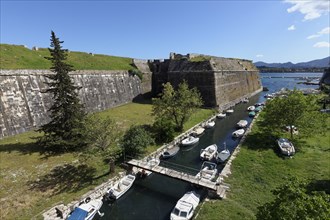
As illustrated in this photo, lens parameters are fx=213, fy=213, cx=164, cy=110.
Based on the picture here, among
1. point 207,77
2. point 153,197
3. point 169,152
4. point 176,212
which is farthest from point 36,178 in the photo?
point 207,77

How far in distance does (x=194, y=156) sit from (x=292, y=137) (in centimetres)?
1203

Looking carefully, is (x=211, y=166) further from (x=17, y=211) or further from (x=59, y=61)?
(x=59, y=61)

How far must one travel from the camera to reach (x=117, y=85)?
46.1 m

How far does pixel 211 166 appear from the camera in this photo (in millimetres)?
20000

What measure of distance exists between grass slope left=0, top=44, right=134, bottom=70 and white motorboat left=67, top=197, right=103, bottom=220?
25.3 meters

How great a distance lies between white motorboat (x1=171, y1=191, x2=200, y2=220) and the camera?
13.4 metres

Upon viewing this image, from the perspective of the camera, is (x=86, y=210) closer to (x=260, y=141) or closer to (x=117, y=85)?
(x=260, y=141)

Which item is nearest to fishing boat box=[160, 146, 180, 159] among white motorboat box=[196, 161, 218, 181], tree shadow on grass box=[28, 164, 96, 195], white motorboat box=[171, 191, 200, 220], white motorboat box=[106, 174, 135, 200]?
white motorboat box=[196, 161, 218, 181]

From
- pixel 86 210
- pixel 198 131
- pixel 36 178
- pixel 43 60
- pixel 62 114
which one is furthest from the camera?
pixel 43 60

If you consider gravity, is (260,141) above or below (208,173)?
below

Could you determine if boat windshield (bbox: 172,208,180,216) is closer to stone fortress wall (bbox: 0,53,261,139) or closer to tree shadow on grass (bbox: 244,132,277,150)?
tree shadow on grass (bbox: 244,132,277,150)

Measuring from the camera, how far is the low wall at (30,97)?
87.8 feet

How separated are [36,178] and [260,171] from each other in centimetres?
1878

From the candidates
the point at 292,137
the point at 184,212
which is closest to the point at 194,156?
the point at 184,212
